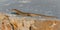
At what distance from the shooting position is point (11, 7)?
1.22 meters

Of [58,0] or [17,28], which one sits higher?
[58,0]

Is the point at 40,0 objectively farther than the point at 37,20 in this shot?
Yes

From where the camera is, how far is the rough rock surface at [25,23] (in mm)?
981

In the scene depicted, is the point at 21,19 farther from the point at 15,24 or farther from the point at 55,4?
the point at 55,4

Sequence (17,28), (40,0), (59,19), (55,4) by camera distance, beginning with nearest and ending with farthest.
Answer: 1. (59,19)
2. (17,28)
3. (55,4)
4. (40,0)

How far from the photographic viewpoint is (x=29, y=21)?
1.03 meters

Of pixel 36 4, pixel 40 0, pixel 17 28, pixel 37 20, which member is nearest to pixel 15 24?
pixel 17 28

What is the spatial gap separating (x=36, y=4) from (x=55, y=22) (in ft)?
1.08

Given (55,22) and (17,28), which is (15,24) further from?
(55,22)

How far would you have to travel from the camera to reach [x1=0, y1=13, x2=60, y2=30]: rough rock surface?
981mm

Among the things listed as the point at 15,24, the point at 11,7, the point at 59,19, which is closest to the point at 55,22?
the point at 59,19

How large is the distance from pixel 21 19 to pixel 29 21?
0.20 ft

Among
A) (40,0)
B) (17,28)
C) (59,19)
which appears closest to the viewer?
(59,19)

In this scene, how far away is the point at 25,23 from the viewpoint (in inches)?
41.3
